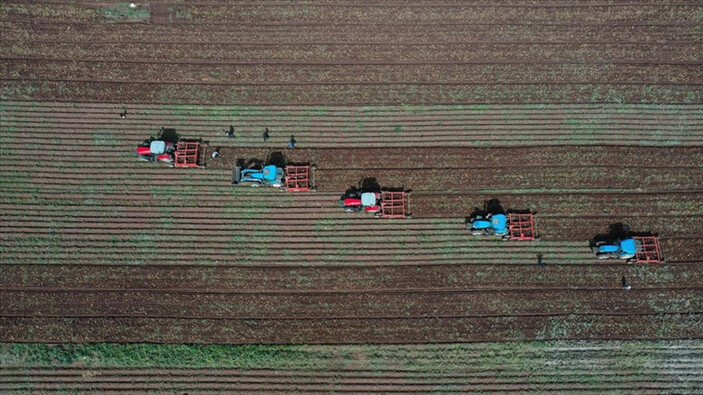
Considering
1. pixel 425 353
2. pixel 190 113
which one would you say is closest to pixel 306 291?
pixel 425 353

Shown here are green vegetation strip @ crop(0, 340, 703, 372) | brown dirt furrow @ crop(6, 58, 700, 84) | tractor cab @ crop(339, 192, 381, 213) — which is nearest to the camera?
green vegetation strip @ crop(0, 340, 703, 372)

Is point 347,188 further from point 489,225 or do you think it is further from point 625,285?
point 625,285

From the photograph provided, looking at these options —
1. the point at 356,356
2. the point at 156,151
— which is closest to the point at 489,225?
the point at 356,356

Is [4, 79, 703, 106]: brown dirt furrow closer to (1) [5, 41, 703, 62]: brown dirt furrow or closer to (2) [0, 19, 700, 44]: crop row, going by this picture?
(1) [5, 41, 703, 62]: brown dirt furrow

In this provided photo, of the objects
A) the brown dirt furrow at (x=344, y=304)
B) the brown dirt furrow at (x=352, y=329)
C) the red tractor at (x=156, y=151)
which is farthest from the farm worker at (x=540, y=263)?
the red tractor at (x=156, y=151)

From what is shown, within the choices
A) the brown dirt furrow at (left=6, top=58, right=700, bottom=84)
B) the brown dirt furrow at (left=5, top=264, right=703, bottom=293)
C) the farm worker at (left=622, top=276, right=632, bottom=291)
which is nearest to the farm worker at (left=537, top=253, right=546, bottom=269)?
the brown dirt furrow at (left=5, top=264, right=703, bottom=293)

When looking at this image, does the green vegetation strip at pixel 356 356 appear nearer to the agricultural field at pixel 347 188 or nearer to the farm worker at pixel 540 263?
the agricultural field at pixel 347 188
